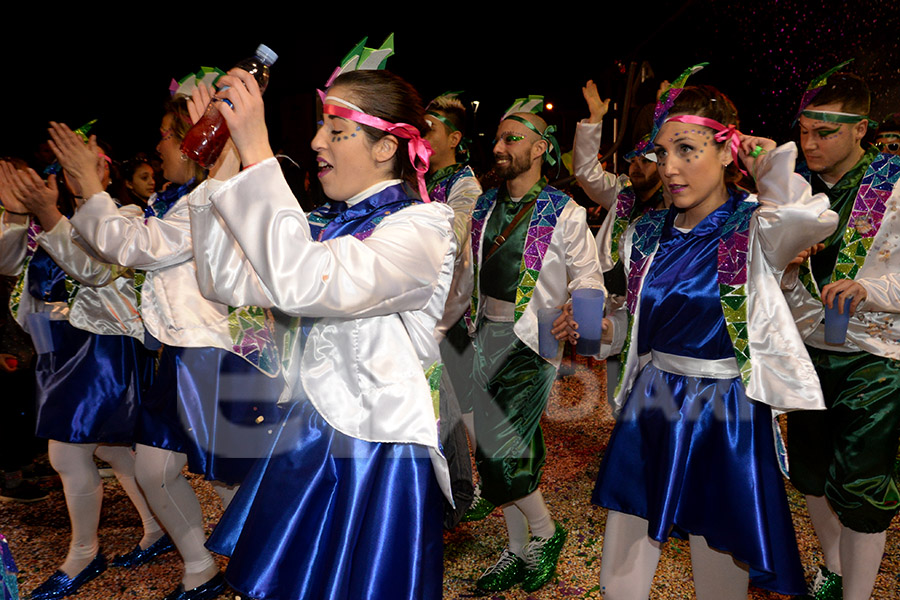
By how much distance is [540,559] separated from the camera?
290 cm

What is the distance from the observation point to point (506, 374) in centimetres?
301

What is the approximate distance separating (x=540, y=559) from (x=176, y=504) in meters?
1.43

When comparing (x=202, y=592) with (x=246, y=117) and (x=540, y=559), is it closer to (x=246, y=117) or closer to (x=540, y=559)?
(x=540, y=559)

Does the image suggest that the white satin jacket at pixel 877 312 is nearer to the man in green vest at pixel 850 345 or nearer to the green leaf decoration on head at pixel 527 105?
the man in green vest at pixel 850 345

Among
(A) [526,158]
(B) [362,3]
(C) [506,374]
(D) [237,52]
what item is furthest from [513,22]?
(C) [506,374]

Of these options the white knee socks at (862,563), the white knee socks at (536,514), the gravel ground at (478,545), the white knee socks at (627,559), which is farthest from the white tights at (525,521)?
the white knee socks at (862,563)

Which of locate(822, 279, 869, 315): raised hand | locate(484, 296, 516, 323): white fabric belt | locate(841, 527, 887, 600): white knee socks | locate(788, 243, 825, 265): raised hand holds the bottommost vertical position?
locate(841, 527, 887, 600): white knee socks

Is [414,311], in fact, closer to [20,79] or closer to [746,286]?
[746,286]

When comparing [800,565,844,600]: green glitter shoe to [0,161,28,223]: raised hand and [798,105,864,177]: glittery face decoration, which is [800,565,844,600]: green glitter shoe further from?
[0,161,28,223]: raised hand

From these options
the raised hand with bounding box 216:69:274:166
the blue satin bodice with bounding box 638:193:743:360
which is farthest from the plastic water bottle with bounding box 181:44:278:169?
the blue satin bodice with bounding box 638:193:743:360

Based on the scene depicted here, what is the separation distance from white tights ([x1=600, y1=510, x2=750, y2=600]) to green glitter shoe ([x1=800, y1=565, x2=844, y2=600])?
3.02 ft

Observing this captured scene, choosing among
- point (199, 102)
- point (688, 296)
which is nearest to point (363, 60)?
point (199, 102)

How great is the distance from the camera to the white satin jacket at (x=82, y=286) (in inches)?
107

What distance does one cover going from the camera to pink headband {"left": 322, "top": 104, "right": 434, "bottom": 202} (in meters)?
1.63
